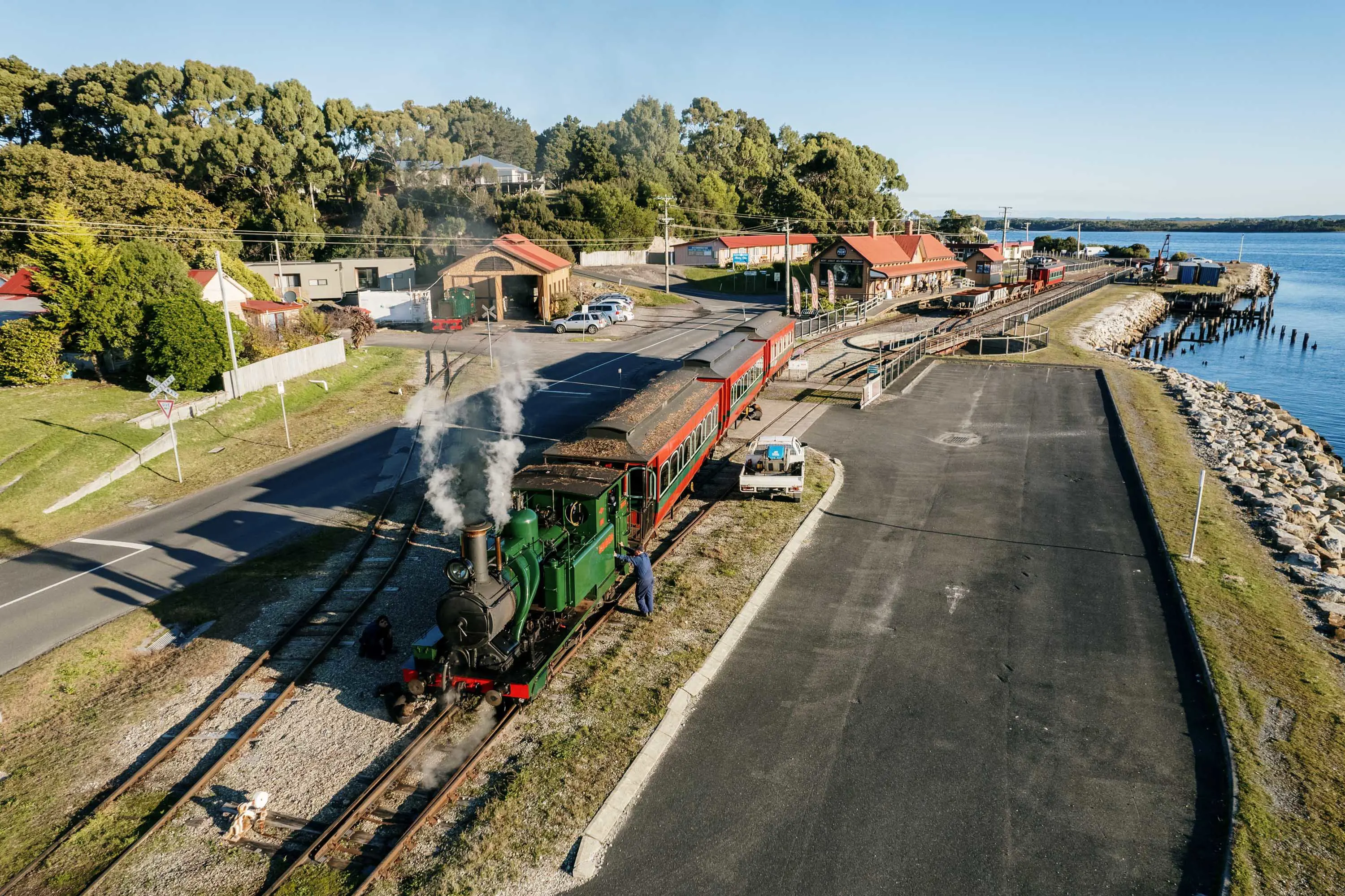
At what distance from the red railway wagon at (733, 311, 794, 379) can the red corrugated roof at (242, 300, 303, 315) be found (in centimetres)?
2586

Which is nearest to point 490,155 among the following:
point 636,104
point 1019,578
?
point 636,104

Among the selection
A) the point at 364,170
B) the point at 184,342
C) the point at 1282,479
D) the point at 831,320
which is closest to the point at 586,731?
the point at 1282,479

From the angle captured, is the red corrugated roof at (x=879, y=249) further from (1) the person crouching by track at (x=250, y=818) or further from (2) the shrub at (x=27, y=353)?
(1) the person crouching by track at (x=250, y=818)

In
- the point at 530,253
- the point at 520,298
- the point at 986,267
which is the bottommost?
the point at 520,298

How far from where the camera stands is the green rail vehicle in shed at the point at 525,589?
11.5 m

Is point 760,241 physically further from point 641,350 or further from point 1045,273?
point 641,350

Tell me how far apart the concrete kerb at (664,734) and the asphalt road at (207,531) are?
11450mm

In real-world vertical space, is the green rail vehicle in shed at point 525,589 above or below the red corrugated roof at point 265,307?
below

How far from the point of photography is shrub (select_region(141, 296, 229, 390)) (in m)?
31.4

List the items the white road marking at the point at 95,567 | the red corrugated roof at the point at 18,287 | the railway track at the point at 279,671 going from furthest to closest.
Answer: the red corrugated roof at the point at 18,287 < the white road marking at the point at 95,567 < the railway track at the point at 279,671

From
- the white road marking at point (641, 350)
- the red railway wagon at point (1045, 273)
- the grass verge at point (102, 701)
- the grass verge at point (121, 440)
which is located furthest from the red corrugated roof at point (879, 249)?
the grass verge at point (102, 701)

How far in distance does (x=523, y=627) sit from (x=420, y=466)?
50.3ft

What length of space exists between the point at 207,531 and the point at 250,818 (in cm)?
1329

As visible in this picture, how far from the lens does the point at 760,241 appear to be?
86.6 m
